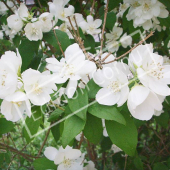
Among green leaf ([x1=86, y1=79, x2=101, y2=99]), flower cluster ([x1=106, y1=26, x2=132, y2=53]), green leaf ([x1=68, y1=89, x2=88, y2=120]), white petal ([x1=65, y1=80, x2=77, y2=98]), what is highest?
white petal ([x1=65, y1=80, x2=77, y2=98])

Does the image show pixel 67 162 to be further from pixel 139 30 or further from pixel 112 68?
pixel 139 30

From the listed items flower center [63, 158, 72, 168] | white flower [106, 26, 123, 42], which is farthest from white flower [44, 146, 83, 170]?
white flower [106, 26, 123, 42]

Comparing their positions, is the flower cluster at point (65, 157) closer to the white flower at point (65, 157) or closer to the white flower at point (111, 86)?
the white flower at point (65, 157)

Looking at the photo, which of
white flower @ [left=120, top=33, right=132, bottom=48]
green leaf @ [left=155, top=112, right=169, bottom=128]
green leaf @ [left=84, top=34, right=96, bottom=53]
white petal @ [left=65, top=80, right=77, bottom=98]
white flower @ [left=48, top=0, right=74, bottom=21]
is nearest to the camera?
white petal @ [left=65, top=80, right=77, bottom=98]

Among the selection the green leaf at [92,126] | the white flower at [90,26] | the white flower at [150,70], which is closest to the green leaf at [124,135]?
the green leaf at [92,126]

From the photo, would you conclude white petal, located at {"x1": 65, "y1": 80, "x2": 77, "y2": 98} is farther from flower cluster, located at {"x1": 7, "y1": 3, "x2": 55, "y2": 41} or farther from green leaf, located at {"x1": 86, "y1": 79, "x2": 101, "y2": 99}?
flower cluster, located at {"x1": 7, "y1": 3, "x2": 55, "y2": 41}

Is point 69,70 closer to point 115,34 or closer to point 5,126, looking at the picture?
point 5,126

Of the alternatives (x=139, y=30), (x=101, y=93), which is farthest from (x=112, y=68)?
(x=139, y=30)
